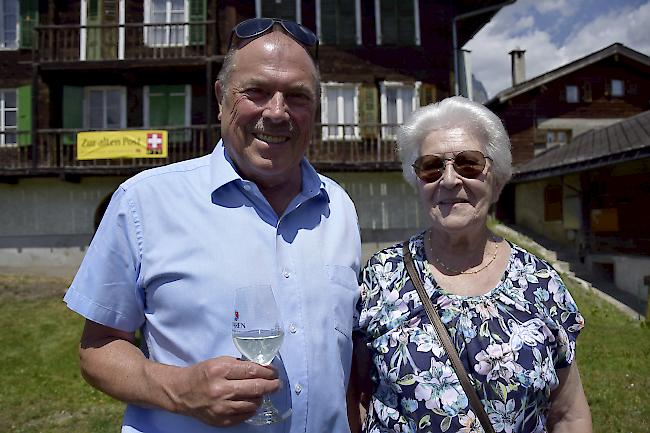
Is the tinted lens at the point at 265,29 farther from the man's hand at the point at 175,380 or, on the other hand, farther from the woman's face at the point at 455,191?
the man's hand at the point at 175,380

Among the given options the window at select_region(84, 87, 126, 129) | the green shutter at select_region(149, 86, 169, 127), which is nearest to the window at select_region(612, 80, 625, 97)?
the green shutter at select_region(149, 86, 169, 127)

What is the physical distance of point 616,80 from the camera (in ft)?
76.5

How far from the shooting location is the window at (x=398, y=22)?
60.2 ft

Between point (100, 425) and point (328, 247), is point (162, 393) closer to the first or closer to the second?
point (328, 247)

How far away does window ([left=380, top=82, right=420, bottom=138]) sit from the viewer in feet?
60.1

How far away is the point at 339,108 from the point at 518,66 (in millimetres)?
13702

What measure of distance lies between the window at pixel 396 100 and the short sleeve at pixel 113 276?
54.9ft

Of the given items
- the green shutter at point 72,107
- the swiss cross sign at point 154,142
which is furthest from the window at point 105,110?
the swiss cross sign at point 154,142

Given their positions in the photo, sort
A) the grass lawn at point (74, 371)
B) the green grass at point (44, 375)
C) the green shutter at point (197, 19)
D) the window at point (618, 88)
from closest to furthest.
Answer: the grass lawn at point (74, 371) → the green grass at point (44, 375) → the green shutter at point (197, 19) → the window at point (618, 88)

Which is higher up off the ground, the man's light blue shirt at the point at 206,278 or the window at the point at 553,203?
the window at the point at 553,203

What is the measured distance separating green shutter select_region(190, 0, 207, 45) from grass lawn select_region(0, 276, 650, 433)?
8.96 m

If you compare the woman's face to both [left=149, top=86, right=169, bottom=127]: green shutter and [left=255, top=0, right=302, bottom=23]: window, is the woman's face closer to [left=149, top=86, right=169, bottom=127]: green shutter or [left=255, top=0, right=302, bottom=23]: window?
[left=255, top=0, right=302, bottom=23]: window

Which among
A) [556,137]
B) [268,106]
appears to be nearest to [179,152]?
[556,137]

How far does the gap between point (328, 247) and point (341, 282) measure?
0.49 ft
